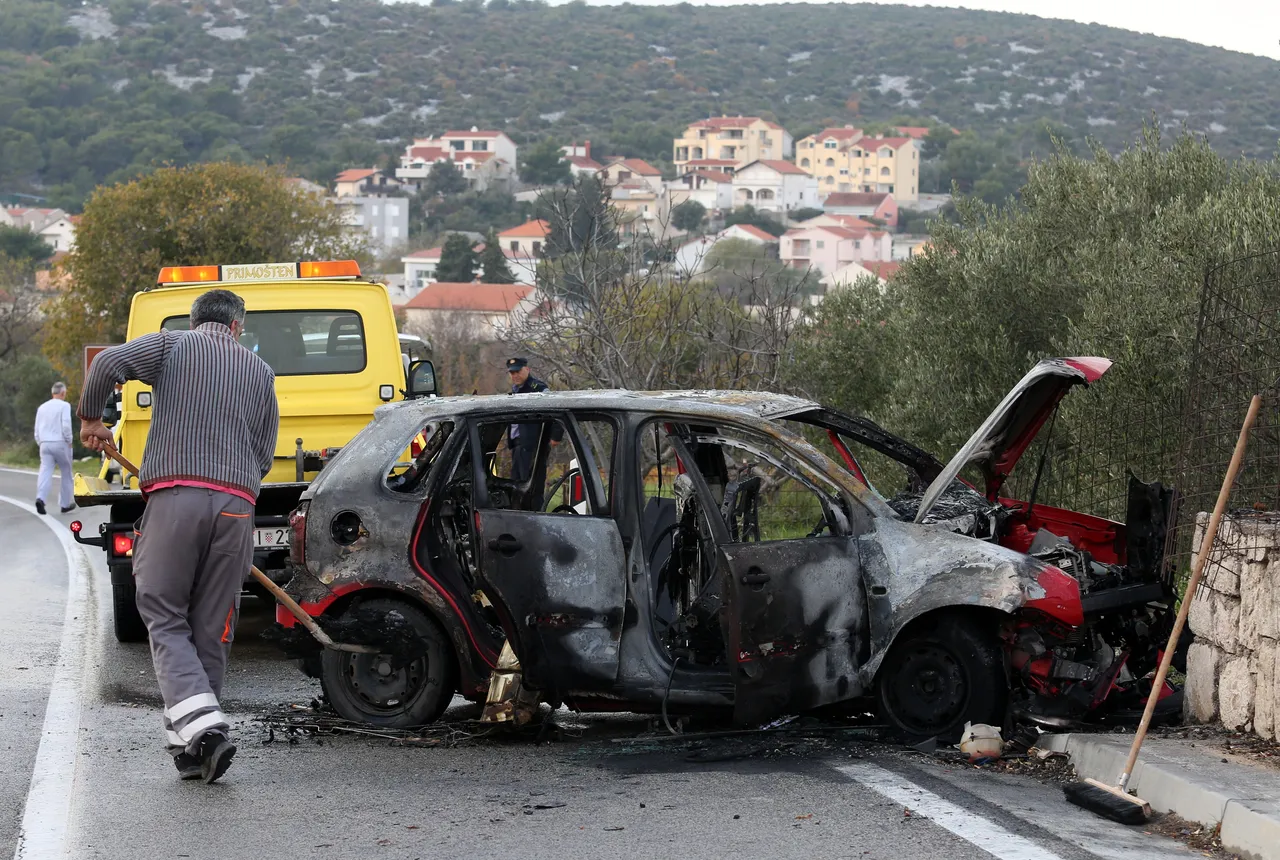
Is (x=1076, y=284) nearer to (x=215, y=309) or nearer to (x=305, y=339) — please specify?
(x=305, y=339)

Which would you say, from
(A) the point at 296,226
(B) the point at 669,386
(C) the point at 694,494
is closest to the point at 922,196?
(A) the point at 296,226

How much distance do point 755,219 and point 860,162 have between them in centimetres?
2013

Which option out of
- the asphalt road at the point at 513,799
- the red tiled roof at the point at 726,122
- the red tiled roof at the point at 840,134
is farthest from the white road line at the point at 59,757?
the red tiled roof at the point at 840,134

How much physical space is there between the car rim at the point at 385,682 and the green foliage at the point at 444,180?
145 meters

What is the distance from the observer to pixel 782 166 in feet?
547

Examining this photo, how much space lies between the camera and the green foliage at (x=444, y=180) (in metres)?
149

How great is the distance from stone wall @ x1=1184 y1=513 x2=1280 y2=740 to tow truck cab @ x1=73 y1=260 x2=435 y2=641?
5.90 metres

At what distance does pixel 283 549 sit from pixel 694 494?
363 centimetres

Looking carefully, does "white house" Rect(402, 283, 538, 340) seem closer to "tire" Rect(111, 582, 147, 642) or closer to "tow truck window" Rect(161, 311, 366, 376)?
"tow truck window" Rect(161, 311, 366, 376)

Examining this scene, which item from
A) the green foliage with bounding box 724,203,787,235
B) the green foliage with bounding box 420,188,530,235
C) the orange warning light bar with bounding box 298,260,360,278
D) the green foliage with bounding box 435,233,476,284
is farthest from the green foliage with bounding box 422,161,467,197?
the orange warning light bar with bounding box 298,260,360,278

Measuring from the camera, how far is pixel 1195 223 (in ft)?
37.8

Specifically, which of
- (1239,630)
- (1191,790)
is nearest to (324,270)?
(1239,630)

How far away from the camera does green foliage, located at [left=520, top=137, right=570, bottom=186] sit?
468ft

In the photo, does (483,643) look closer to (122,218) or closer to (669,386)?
(669,386)
